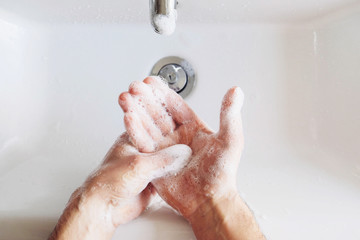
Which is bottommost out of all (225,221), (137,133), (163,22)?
(225,221)

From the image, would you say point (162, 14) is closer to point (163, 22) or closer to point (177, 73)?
point (163, 22)

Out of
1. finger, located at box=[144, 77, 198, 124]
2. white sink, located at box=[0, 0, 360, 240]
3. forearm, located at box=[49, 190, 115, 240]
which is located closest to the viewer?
forearm, located at box=[49, 190, 115, 240]

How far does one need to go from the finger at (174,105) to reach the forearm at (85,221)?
7.8 inches

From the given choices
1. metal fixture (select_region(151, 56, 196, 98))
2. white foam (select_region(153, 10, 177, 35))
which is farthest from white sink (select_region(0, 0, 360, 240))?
white foam (select_region(153, 10, 177, 35))

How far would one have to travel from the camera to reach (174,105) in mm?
599

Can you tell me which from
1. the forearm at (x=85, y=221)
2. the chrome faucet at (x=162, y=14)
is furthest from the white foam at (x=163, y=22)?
the forearm at (x=85, y=221)

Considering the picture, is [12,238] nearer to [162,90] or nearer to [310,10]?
[162,90]

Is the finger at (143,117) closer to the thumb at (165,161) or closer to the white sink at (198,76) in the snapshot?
the thumb at (165,161)

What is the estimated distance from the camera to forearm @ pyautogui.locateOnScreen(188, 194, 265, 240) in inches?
18.9

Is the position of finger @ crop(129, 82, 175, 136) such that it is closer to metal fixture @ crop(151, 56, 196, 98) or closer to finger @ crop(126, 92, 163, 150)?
finger @ crop(126, 92, 163, 150)

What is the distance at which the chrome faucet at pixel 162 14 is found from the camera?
515 mm

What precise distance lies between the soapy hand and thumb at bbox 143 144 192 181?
11mm

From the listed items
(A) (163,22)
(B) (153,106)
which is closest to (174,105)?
(B) (153,106)

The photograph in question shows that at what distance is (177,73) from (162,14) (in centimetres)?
24
